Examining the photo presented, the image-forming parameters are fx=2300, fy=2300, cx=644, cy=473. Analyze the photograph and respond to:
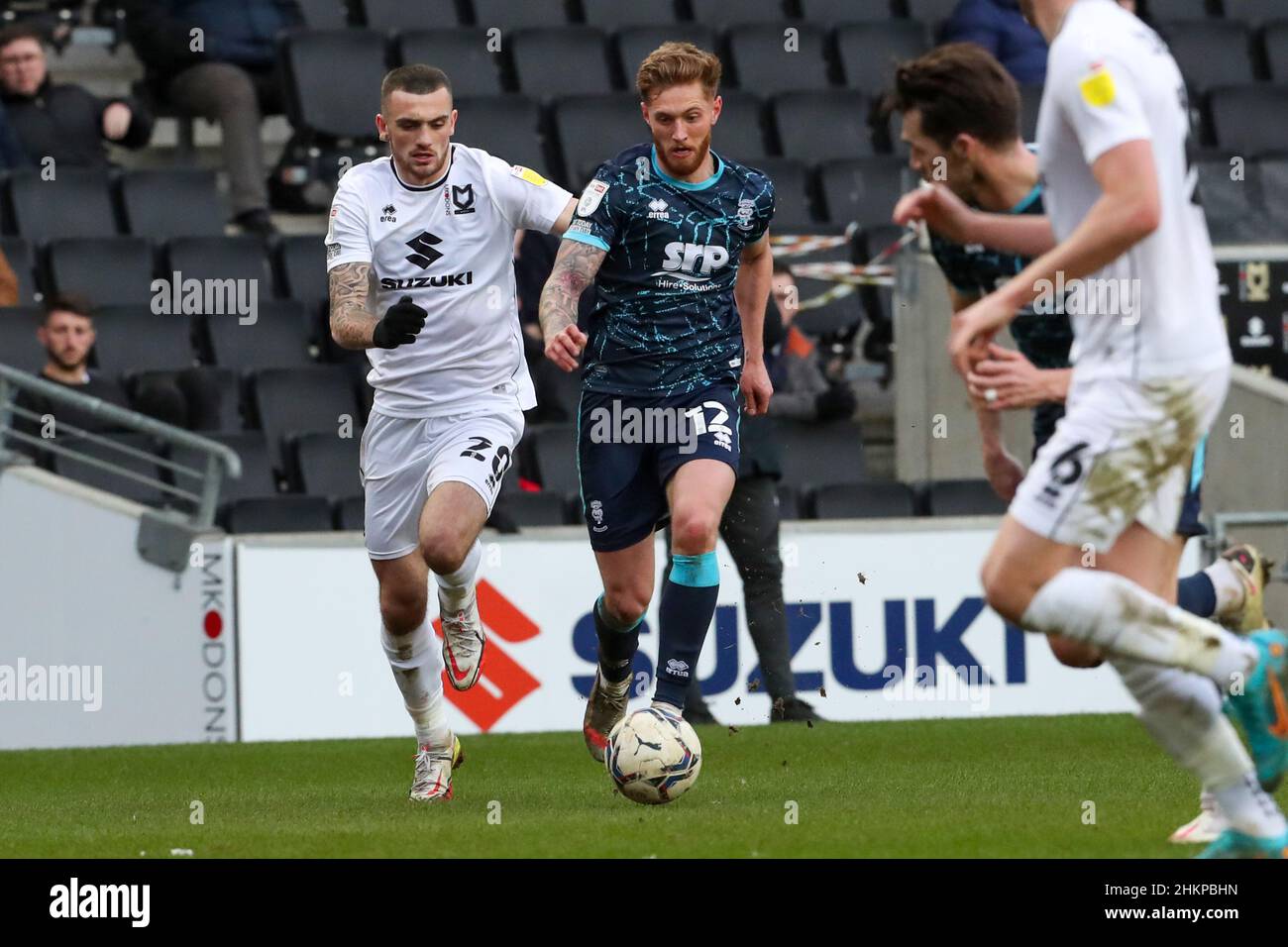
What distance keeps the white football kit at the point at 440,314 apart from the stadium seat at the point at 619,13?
8.82 meters

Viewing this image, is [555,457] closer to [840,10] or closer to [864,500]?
[864,500]

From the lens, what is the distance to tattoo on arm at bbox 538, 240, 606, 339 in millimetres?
7910

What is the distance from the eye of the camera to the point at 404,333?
24.5ft

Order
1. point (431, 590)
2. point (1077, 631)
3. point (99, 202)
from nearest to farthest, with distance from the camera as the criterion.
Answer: point (1077, 631) < point (431, 590) < point (99, 202)

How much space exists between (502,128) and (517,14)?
196 cm

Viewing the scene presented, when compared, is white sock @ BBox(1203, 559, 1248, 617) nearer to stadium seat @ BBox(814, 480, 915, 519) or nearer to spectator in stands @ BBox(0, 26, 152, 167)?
stadium seat @ BBox(814, 480, 915, 519)

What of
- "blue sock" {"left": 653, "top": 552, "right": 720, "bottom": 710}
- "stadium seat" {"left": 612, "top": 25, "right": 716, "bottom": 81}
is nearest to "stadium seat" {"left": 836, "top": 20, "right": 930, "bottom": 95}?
"stadium seat" {"left": 612, "top": 25, "right": 716, "bottom": 81}

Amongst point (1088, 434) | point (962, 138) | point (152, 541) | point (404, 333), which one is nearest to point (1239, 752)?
point (1088, 434)

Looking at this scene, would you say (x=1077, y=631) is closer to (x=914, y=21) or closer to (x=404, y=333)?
(x=404, y=333)

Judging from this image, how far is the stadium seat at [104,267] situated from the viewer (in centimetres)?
1450

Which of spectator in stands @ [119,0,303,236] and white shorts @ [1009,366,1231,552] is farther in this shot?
spectator in stands @ [119,0,303,236]

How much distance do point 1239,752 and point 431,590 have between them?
23.4ft

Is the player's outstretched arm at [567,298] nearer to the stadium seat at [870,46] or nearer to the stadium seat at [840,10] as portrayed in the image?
the stadium seat at [870,46]

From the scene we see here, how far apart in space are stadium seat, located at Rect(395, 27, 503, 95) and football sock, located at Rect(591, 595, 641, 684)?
7.99 m
